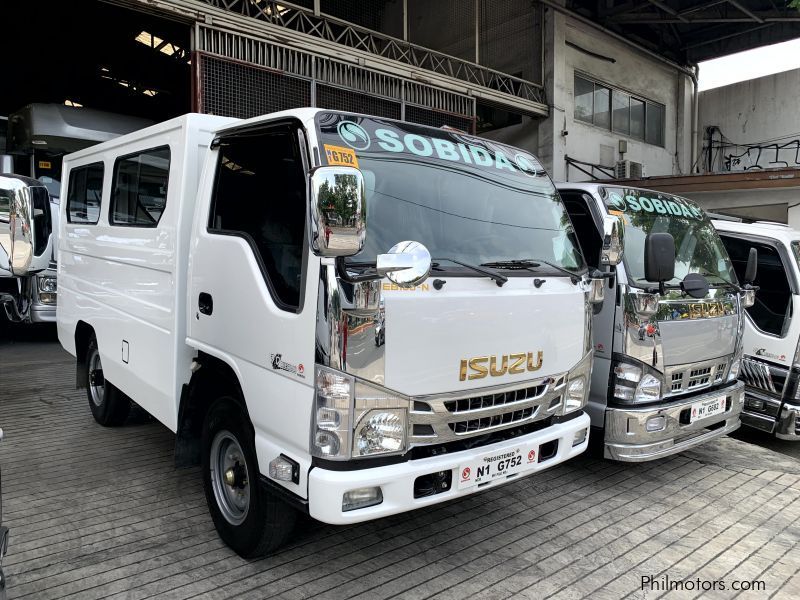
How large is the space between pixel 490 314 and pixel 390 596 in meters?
1.37

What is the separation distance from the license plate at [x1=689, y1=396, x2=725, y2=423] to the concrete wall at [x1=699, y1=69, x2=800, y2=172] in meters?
13.1

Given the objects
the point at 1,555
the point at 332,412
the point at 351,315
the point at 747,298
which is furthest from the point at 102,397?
the point at 747,298

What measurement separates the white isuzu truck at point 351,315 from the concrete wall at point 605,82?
9.96 metres

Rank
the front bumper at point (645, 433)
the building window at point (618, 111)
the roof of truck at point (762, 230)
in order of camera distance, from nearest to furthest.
Result: the front bumper at point (645, 433) < the roof of truck at point (762, 230) < the building window at point (618, 111)

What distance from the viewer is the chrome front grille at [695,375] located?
396 cm

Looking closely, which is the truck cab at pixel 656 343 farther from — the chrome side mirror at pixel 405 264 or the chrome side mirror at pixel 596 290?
the chrome side mirror at pixel 405 264

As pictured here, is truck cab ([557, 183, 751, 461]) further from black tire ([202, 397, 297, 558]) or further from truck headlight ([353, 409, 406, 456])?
black tire ([202, 397, 297, 558])

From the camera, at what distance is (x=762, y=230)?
5320 millimetres

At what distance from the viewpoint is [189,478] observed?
3943mm

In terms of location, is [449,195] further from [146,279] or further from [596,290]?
[146,279]

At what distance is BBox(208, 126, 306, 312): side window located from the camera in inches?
104

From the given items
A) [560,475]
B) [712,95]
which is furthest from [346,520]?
[712,95]

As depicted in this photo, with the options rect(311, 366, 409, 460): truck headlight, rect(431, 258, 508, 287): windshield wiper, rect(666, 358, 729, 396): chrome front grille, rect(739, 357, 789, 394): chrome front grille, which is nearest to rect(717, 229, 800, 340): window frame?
rect(739, 357, 789, 394): chrome front grille

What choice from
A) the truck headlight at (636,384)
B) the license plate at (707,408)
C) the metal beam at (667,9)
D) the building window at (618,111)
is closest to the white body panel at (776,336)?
the license plate at (707,408)
